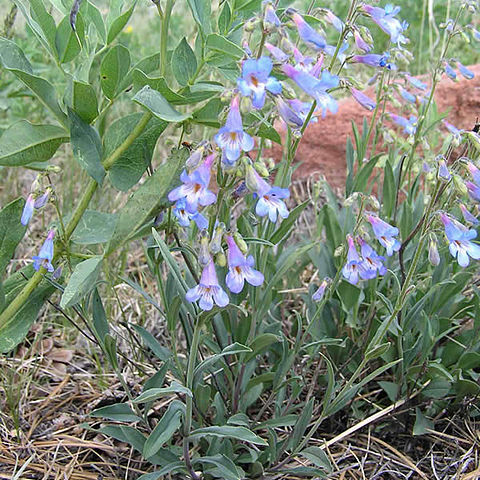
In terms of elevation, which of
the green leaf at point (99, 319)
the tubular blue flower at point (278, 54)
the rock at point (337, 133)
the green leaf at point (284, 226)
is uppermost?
the tubular blue flower at point (278, 54)

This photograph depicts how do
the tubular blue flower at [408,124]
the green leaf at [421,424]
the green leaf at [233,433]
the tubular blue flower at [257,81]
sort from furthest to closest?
1. the tubular blue flower at [408,124]
2. the green leaf at [421,424]
3. the green leaf at [233,433]
4. the tubular blue flower at [257,81]

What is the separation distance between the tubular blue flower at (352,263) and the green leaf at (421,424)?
68 centimetres

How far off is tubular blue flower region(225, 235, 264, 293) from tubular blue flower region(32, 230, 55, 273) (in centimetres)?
63

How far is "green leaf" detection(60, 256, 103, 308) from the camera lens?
170 cm

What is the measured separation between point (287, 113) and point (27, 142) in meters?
0.92

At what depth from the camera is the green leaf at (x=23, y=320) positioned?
2.14 metres

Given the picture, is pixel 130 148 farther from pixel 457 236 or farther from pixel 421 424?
pixel 421 424

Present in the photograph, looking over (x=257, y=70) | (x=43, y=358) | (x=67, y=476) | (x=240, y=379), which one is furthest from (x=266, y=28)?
(x=43, y=358)

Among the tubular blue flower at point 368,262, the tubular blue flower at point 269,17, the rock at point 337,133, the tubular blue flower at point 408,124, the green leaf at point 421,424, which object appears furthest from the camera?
the rock at point 337,133

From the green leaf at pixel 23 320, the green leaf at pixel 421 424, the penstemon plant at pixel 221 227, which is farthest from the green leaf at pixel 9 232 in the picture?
the green leaf at pixel 421 424

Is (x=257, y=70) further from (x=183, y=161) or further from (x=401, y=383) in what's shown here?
(x=401, y=383)

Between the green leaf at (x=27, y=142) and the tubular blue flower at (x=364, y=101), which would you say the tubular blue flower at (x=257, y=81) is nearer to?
the tubular blue flower at (x=364, y=101)

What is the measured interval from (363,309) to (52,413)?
1.46 meters

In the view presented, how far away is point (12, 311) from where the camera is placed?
2162mm
